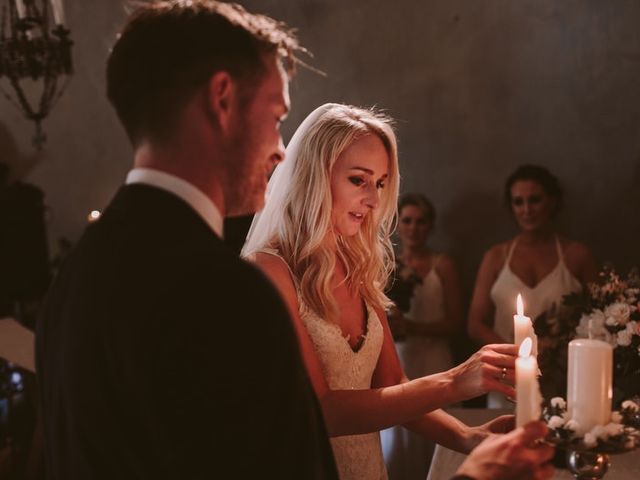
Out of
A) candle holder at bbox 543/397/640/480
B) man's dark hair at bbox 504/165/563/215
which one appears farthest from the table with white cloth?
man's dark hair at bbox 504/165/563/215

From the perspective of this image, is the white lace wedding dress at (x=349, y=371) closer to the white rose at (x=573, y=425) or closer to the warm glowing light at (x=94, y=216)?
the warm glowing light at (x=94, y=216)

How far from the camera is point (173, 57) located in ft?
3.10

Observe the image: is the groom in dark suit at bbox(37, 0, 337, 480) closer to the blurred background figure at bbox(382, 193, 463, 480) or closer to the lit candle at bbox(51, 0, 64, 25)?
the lit candle at bbox(51, 0, 64, 25)

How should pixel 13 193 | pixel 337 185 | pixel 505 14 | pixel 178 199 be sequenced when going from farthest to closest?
pixel 13 193 < pixel 505 14 < pixel 337 185 < pixel 178 199

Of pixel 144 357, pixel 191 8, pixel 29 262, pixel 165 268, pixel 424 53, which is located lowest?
pixel 29 262

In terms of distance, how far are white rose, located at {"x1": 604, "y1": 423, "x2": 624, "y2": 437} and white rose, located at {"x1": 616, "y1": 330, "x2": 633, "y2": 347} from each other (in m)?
0.88

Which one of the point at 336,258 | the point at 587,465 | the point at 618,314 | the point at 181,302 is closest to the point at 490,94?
the point at 618,314

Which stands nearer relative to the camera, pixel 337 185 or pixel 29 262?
pixel 337 185

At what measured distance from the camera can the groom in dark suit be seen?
80cm

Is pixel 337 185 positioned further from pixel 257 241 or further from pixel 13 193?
pixel 13 193

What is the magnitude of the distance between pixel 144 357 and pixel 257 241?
1.13m

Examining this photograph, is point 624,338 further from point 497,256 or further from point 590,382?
point 497,256

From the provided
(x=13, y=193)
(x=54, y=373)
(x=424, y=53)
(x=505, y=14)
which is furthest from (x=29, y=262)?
(x=54, y=373)

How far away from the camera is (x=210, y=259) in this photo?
834 mm
